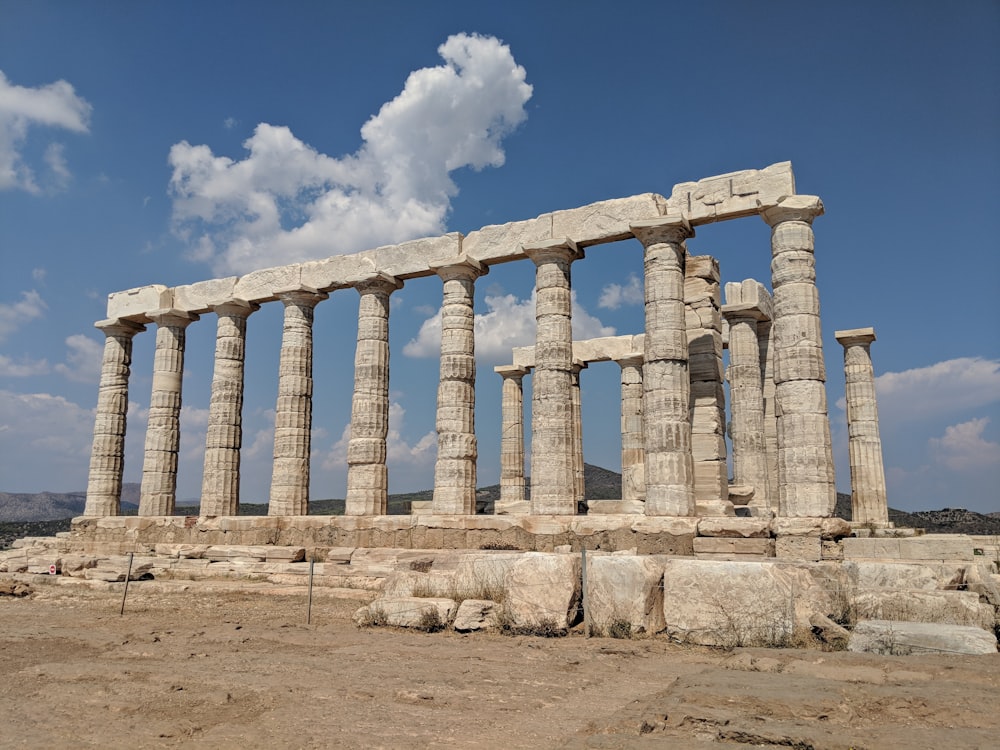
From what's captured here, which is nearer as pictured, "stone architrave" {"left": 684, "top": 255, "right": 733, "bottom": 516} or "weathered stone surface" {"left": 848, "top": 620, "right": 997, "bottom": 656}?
"weathered stone surface" {"left": 848, "top": 620, "right": 997, "bottom": 656}

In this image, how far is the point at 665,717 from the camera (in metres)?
4.95

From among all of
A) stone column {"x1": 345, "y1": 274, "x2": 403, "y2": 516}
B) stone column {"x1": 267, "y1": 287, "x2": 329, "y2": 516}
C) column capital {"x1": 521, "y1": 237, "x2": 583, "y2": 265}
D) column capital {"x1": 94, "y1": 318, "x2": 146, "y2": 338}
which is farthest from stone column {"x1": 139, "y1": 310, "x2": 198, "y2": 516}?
column capital {"x1": 521, "y1": 237, "x2": 583, "y2": 265}

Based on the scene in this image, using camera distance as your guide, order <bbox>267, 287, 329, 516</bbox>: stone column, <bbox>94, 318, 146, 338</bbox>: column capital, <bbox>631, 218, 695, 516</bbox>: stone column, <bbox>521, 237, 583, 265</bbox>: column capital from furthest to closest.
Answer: <bbox>94, 318, 146, 338</bbox>: column capital < <bbox>267, 287, 329, 516</bbox>: stone column < <bbox>521, 237, 583, 265</bbox>: column capital < <bbox>631, 218, 695, 516</bbox>: stone column

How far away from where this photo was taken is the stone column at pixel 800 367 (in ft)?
49.4

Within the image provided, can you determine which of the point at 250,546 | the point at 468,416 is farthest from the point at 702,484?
the point at 250,546

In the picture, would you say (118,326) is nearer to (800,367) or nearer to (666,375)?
(666,375)

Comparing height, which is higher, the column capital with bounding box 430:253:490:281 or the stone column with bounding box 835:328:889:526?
the column capital with bounding box 430:253:490:281

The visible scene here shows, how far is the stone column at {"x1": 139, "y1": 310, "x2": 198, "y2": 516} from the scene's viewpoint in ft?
76.6

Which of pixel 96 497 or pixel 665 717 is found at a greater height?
pixel 96 497

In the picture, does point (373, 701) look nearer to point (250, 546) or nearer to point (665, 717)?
point (665, 717)

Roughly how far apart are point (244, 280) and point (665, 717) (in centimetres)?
2091

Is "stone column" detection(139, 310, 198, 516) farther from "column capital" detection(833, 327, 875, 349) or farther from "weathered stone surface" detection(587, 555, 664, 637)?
"column capital" detection(833, 327, 875, 349)

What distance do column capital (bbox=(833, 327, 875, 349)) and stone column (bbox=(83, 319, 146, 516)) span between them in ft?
77.2

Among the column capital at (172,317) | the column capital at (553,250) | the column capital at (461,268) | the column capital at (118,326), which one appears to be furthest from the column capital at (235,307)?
the column capital at (553,250)
